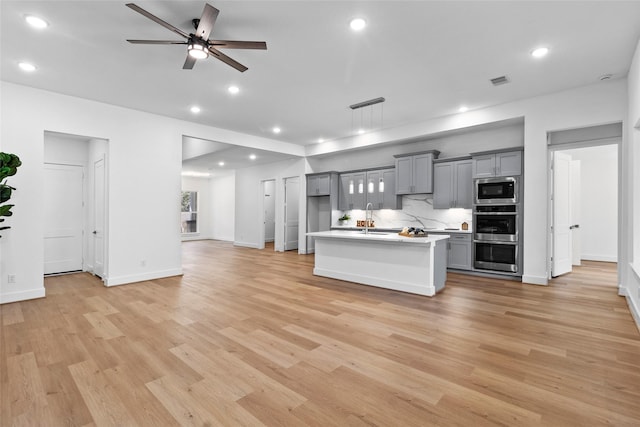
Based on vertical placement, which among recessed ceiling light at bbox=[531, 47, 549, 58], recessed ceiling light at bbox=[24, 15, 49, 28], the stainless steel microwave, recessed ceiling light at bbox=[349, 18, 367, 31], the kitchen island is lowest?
the kitchen island

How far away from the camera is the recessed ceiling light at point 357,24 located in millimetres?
3016

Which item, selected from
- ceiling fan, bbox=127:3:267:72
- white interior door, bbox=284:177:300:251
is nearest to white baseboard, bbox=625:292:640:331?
ceiling fan, bbox=127:3:267:72

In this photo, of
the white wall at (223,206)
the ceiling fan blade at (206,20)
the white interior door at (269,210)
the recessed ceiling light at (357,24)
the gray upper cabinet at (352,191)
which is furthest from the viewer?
the white wall at (223,206)

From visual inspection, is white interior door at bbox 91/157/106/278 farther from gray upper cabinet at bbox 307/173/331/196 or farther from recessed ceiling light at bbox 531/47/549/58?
recessed ceiling light at bbox 531/47/549/58

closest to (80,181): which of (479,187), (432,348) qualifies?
(432,348)

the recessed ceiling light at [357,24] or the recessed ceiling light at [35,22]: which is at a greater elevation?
the recessed ceiling light at [357,24]

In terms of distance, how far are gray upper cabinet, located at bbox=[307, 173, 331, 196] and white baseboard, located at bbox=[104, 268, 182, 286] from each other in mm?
4266

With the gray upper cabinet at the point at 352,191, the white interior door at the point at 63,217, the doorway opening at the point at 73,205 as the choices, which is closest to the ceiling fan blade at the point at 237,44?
the doorway opening at the point at 73,205

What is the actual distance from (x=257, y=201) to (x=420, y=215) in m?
5.67

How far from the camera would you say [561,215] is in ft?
19.1

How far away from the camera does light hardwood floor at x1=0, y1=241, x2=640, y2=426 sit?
189cm

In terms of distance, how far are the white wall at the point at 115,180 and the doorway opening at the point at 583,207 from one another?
685cm

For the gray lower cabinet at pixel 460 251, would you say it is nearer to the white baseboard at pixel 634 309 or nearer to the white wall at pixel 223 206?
the white baseboard at pixel 634 309

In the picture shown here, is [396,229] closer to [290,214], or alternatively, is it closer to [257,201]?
[290,214]
